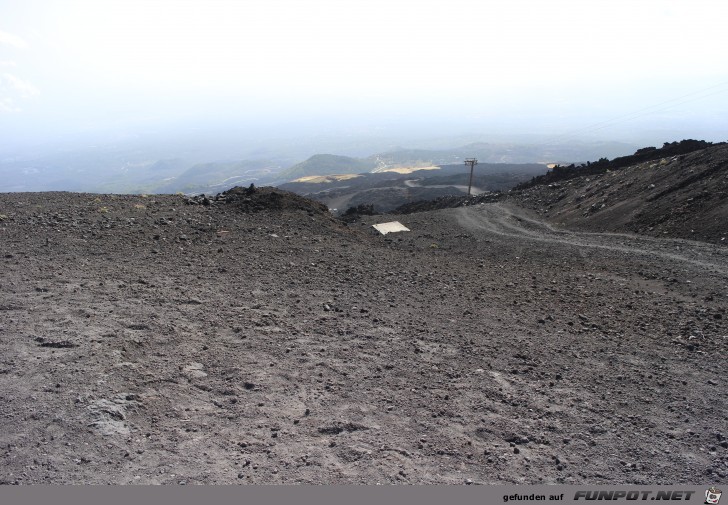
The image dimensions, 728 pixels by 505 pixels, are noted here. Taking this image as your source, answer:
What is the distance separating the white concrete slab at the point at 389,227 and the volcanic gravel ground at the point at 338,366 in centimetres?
1032

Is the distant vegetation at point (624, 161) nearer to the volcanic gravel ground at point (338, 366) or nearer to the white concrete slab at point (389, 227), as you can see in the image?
the white concrete slab at point (389, 227)

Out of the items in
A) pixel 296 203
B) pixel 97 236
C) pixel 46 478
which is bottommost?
pixel 46 478

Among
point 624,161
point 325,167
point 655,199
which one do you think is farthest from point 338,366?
point 325,167

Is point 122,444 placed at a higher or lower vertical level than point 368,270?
lower

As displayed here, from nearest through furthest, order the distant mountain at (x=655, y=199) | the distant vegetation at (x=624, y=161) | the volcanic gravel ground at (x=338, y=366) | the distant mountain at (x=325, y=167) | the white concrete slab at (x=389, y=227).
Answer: the volcanic gravel ground at (x=338, y=366) < the distant mountain at (x=655, y=199) < the white concrete slab at (x=389, y=227) < the distant vegetation at (x=624, y=161) < the distant mountain at (x=325, y=167)

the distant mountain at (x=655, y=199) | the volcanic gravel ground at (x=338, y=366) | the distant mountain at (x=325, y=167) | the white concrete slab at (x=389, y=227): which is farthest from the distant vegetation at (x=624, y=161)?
the distant mountain at (x=325, y=167)

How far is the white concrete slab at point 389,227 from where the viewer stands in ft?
77.8

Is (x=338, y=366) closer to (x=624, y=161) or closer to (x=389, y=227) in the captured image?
(x=389, y=227)

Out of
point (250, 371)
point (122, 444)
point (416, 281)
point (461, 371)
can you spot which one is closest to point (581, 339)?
point (461, 371)

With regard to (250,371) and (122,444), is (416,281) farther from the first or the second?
(122,444)

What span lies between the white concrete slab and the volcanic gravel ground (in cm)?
1032

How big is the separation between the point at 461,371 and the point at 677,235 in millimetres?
15964

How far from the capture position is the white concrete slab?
77.8ft

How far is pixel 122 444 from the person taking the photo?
4668 mm
